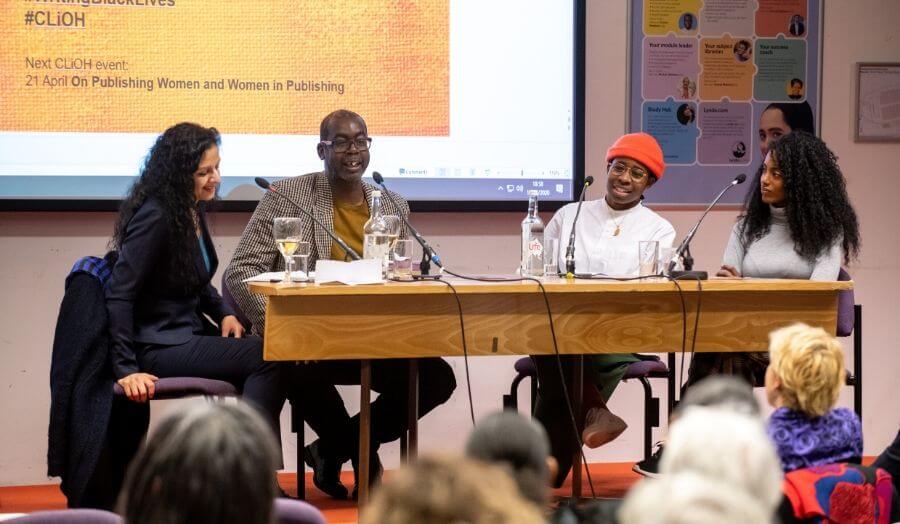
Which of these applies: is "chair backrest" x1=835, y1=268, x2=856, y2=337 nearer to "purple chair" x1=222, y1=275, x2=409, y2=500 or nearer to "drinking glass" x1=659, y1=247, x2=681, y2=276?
"drinking glass" x1=659, y1=247, x2=681, y2=276

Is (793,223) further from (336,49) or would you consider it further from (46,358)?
(46,358)

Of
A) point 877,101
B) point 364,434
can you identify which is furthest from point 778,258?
point 364,434

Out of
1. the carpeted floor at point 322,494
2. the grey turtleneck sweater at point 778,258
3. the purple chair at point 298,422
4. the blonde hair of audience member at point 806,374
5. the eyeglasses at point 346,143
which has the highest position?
the eyeglasses at point 346,143

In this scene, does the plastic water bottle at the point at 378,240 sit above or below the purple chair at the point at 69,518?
above

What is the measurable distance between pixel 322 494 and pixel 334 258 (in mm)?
934

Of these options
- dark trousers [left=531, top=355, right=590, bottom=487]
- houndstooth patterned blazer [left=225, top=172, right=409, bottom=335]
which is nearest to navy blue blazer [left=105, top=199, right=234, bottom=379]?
houndstooth patterned blazer [left=225, top=172, right=409, bottom=335]

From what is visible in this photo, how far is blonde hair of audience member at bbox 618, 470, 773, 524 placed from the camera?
33.9 inches

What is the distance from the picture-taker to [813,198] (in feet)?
11.8

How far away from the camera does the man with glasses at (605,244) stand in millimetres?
3652

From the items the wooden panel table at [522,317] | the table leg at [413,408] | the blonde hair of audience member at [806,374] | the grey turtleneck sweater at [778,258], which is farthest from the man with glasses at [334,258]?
the blonde hair of audience member at [806,374]

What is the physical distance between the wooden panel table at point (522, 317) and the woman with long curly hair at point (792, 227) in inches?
15.1

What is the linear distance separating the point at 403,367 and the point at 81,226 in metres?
1.50

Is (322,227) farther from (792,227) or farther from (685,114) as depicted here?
(685,114)

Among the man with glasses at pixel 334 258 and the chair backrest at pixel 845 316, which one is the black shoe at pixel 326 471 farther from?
the chair backrest at pixel 845 316
